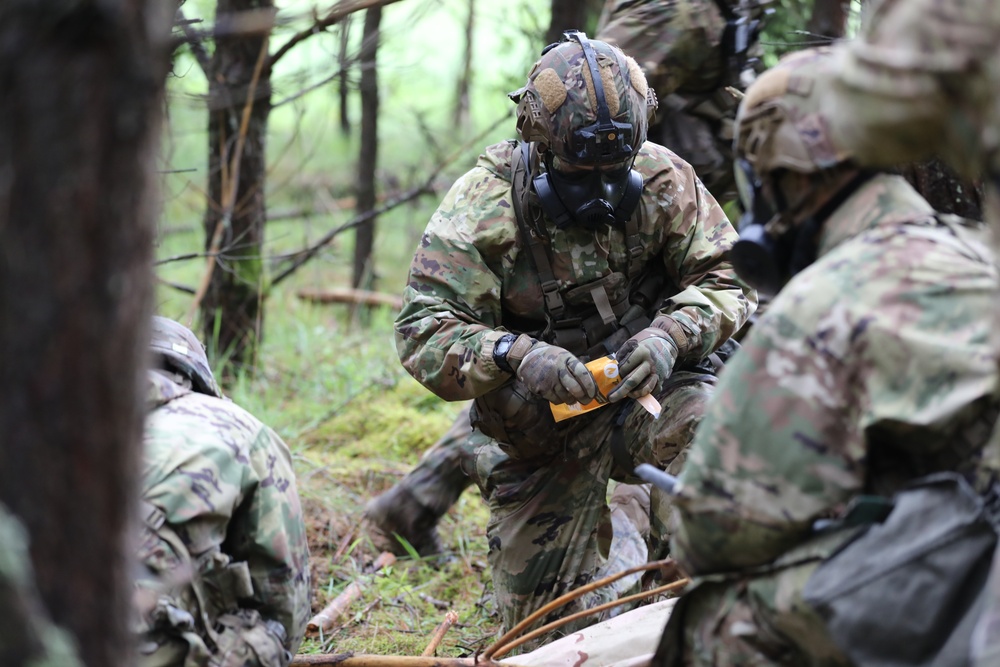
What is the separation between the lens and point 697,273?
14.0 ft

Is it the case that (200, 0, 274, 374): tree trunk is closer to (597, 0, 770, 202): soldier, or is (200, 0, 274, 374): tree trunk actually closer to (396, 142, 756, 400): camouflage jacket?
(597, 0, 770, 202): soldier

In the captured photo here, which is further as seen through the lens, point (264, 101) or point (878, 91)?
point (264, 101)

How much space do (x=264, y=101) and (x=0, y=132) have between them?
4947 mm

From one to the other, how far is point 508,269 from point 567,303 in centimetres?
28

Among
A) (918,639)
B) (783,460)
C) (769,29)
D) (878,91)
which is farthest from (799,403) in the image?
(769,29)

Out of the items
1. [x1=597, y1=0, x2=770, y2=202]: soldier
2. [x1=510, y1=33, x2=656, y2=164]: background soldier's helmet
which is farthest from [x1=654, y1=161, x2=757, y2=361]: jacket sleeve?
[x1=597, y1=0, x2=770, y2=202]: soldier

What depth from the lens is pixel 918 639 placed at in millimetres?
2154

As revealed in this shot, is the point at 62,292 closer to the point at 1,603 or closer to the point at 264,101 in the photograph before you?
the point at 1,603

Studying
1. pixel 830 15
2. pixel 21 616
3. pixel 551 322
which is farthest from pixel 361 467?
pixel 21 616

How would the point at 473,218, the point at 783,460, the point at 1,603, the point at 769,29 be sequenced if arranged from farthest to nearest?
the point at 769,29 < the point at 473,218 < the point at 783,460 < the point at 1,603

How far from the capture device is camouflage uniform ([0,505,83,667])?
1.57m

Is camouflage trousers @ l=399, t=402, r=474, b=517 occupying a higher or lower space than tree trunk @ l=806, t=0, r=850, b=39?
lower

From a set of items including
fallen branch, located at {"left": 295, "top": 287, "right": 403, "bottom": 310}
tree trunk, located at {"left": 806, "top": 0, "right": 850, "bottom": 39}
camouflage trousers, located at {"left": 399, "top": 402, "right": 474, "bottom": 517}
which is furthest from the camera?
fallen branch, located at {"left": 295, "top": 287, "right": 403, "bottom": 310}

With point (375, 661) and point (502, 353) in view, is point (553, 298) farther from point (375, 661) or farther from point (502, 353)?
point (375, 661)
